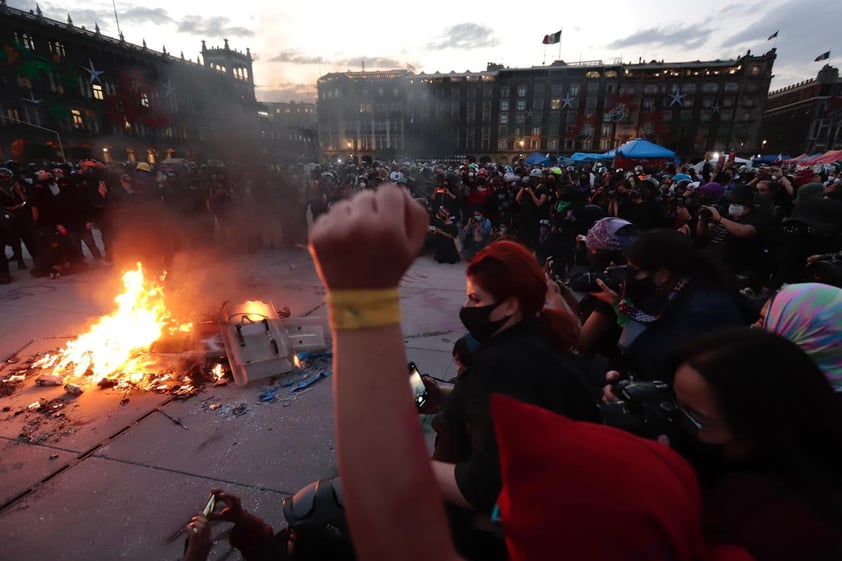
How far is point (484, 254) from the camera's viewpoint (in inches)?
71.1

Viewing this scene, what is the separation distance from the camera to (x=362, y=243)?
1.83 feet

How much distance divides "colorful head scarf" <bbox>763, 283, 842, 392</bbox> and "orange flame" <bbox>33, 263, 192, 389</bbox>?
16.0 feet

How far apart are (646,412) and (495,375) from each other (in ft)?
1.84

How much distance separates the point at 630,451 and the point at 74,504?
3.69 meters

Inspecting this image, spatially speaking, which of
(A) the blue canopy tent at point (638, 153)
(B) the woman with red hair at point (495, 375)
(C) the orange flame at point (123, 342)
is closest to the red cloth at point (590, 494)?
(B) the woman with red hair at point (495, 375)

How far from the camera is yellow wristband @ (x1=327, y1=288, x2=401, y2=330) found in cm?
59

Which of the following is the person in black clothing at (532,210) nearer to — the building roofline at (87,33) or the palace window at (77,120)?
the building roofline at (87,33)

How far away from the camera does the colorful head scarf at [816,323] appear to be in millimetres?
1516

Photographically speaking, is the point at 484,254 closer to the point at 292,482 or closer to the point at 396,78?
the point at 292,482

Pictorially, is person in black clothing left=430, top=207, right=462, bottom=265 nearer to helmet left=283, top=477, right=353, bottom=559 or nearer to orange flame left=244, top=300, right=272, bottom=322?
orange flame left=244, top=300, right=272, bottom=322

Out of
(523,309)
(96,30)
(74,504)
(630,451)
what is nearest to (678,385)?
(630,451)

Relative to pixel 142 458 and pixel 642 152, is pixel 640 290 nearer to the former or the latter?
pixel 142 458

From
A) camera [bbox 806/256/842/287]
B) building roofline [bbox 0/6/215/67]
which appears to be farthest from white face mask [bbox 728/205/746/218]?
building roofline [bbox 0/6/215/67]

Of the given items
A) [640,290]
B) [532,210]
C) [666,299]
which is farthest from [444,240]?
[666,299]
